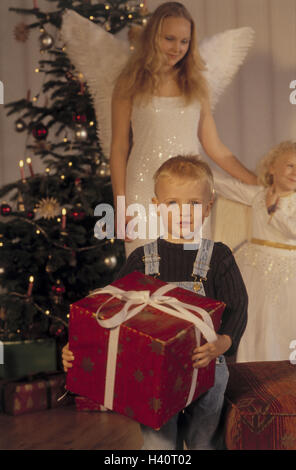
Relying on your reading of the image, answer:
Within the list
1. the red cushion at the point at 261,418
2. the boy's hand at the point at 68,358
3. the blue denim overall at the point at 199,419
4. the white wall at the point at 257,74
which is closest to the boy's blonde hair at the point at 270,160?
the white wall at the point at 257,74

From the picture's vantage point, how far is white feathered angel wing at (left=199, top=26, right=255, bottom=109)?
106 inches

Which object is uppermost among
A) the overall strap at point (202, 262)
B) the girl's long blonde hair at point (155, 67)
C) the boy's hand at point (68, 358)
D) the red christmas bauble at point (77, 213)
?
the girl's long blonde hair at point (155, 67)

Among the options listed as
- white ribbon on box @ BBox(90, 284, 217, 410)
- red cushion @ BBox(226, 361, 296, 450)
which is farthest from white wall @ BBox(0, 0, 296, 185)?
white ribbon on box @ BBox(90, 284, 217, 410)

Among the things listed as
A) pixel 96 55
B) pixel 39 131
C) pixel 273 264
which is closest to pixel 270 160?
pixel 273 264

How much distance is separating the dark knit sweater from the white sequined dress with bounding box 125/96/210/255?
2.97 feet

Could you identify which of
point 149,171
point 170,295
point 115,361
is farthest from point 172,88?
point 115,361

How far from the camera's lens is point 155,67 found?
7.62 ft

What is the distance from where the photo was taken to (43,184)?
2.63 meters

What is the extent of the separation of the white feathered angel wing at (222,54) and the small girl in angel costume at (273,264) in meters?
0.56

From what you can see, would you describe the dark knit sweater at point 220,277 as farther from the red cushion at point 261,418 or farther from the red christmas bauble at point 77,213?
the red christmas bauble at point 77,213

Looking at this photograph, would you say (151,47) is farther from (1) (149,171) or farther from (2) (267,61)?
(2) (267,61)

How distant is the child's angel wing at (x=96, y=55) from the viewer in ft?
8.63

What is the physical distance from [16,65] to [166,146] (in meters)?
1.58

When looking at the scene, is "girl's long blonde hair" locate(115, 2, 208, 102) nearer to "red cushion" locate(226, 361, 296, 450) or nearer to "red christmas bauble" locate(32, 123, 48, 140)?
"red christmas bauble" locate(32, 123, 48, 140)
